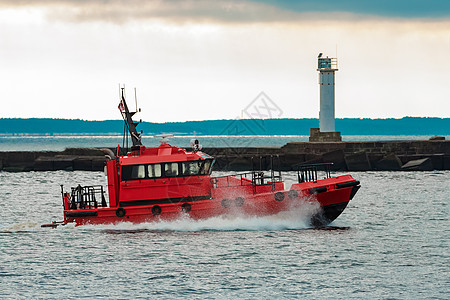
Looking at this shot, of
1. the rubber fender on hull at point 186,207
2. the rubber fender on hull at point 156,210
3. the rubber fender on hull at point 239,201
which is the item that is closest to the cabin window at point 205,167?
the rubber fender on hull at point 186,207

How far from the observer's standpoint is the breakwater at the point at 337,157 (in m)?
43.2

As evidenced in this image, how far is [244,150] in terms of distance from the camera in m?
48.3

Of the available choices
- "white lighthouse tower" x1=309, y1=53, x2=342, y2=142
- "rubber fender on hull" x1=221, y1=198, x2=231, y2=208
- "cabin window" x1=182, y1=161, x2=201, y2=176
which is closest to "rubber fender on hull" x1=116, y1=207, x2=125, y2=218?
"cabin window" x1=182, y1=161, x2=201, y2=176

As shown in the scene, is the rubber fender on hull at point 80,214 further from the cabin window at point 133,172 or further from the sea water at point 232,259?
the cabin window at point 133,172

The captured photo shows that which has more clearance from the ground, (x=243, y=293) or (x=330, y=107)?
(x=330, y=107)

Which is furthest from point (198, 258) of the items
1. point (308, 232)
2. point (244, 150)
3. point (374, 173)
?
point (244, 150)

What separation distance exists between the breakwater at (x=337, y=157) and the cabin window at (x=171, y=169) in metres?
23.0

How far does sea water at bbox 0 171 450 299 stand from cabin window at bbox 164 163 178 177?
4.21 feet

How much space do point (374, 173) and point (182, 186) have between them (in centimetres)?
2619

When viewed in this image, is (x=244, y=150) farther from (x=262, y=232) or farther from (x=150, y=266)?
(x=150, y=266)

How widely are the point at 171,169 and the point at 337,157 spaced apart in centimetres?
2611

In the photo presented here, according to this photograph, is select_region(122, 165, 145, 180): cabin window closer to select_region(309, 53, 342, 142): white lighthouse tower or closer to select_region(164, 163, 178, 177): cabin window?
select_region(164, 163, 178, 177): cabin window

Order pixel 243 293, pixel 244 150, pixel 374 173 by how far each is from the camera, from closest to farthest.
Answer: pixel 243 293
pixel 374 173
pixel 244 150

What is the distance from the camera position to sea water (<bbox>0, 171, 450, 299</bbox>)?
524 inches
